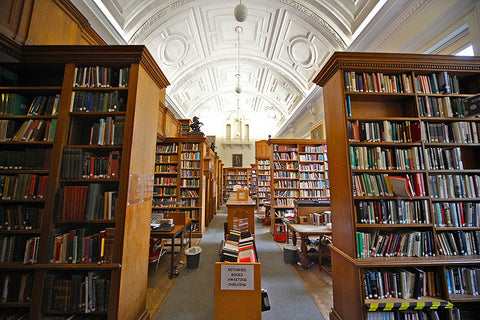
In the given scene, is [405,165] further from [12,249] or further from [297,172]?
[12,249]

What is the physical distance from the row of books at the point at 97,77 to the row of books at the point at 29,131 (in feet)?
1.75

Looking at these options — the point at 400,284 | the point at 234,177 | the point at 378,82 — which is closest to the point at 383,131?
the point at 378,82

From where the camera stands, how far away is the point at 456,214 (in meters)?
1.88

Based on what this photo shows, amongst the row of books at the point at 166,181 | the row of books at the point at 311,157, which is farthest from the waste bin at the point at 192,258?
the row of books at the point at 311,157

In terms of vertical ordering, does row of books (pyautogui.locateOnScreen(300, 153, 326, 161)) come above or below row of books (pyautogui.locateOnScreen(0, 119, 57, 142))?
above

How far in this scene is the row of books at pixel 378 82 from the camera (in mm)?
2028

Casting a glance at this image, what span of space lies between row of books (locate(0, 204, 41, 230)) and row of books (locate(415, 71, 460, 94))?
4.37 m

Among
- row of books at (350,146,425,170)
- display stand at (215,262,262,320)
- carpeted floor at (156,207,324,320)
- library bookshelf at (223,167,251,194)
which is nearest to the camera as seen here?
display stand at (215,262,262,320)

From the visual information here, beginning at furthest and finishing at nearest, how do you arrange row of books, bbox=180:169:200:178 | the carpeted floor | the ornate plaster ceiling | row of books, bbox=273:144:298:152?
row of books, bbox=273:144:298:152, row of books, bbox=180:169:200:178, the ornate plaster ceiling, the carpeted floor

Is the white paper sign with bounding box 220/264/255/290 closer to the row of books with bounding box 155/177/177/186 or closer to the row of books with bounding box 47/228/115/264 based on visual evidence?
the row of books with bounding box 47/228/115/264

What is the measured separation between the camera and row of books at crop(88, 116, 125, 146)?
6.26 ft

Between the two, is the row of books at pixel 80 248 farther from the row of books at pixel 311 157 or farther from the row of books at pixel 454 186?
the row of books at pixel 311 157

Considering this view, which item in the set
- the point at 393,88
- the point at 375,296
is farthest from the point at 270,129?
the point at 375,296

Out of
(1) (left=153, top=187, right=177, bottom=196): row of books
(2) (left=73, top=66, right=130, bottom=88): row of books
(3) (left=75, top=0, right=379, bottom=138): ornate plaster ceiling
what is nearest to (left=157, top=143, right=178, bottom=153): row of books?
(1) (left=153, top=187, right=177, bottom=196): row of books
